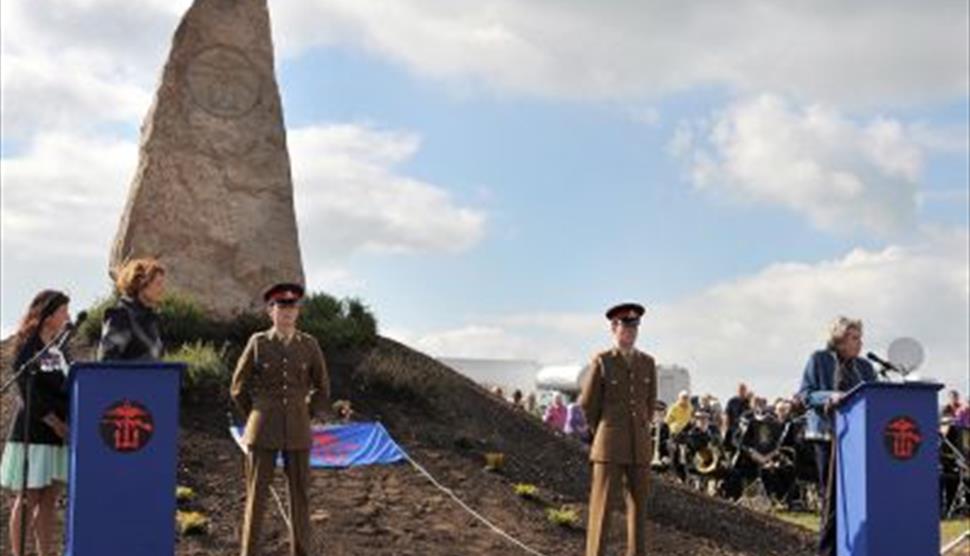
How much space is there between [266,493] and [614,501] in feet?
7.27

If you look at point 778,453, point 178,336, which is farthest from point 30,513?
point 778,453

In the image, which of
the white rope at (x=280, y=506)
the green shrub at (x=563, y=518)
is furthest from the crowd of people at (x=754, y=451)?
the white rope at (x=280, y=506)

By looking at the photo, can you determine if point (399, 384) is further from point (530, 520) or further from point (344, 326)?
point (530, 520)

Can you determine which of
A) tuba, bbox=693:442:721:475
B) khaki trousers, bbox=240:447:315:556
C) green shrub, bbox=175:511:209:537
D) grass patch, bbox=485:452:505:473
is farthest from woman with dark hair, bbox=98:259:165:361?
tuba, bbox=693:442:721:475

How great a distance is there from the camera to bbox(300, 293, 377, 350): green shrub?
55.5 feet

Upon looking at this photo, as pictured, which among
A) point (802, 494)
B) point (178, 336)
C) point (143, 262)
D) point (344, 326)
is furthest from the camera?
point (802, 494)

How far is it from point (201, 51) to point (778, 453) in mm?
8713

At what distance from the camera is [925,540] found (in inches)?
334

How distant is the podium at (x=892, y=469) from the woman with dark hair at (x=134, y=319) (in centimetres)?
408

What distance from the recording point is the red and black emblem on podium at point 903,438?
844cm

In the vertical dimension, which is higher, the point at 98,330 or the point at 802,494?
the point at 98,330

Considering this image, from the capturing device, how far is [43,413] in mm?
8266

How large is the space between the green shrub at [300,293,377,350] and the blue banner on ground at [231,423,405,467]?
2.92 meters

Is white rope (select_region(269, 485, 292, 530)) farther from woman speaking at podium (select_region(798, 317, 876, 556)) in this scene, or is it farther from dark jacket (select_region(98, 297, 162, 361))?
woman speaking at podium (select_region(798, 317, 876, 556))
